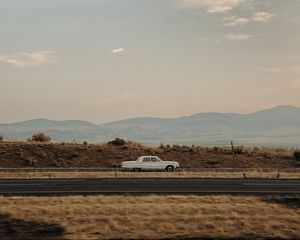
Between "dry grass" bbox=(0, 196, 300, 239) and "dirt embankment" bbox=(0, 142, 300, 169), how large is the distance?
103 feet

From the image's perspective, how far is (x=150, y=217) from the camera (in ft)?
68.6

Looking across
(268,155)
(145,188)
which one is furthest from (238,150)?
(145,188)

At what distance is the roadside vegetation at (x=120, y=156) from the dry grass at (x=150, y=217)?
31.2m

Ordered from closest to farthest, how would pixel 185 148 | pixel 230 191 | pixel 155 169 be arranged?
pixel 230 191 < pixel 155 169 < pixel 185 148

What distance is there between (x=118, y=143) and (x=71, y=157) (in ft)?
35.9

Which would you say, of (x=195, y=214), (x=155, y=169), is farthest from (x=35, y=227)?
(x=155, y=169)

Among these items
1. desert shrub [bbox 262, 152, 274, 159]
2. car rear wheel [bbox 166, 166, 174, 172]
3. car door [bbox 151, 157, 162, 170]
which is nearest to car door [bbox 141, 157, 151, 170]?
car door [bbox 151, 157, 162, 170]

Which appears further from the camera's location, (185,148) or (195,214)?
(185,148)

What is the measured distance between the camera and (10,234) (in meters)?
17.9

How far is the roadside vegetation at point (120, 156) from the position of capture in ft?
188

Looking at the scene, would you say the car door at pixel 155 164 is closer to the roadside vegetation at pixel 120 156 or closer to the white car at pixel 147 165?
the white car at pixel 147 165

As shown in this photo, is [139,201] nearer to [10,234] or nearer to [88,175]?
[10,234]

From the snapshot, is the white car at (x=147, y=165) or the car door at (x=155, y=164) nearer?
the white car at (x=147, y=165)

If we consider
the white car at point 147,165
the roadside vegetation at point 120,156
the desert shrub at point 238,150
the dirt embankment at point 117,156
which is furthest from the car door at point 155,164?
the desert shrub at point 238,150
